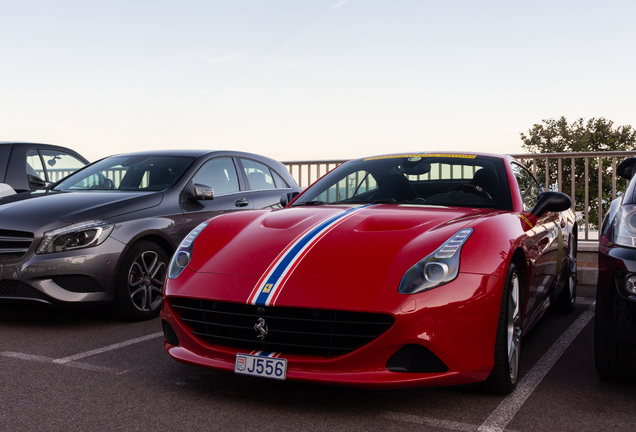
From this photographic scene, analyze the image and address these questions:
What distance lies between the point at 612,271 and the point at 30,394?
3227 mm

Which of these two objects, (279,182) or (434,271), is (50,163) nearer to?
(279,182)

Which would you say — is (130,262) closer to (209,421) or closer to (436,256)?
(209,421)

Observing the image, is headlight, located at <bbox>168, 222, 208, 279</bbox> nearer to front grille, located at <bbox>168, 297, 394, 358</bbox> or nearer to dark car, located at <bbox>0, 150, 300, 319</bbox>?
front grille, located at <bbox>168, 297, 394, 358</bbox>

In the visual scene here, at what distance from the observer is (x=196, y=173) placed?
22.7 ft

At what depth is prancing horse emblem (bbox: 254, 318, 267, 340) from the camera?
3398 mm

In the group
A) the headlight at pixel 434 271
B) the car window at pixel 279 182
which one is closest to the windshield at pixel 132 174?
the car window at pixel 279 182

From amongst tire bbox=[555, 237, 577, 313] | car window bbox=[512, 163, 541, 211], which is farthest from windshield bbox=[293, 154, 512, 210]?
tire bbox=[555, 237, 577, 313]

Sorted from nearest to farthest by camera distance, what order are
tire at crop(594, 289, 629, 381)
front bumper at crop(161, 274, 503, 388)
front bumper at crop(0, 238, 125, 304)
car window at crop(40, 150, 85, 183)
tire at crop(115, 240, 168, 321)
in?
front bumper at crop(161, 274, 503, 388), tire at crop(594, 289, 629, 381), front bumper at crop(0, 238, 125, 304), tire at crop(115, 240, 168, 321), car window at crop(40, 150, 85, 183)

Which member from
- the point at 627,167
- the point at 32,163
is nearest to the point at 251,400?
the point at 627,167

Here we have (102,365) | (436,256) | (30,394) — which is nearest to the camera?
(436,256)

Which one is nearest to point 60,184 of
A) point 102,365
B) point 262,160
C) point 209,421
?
point 262,160

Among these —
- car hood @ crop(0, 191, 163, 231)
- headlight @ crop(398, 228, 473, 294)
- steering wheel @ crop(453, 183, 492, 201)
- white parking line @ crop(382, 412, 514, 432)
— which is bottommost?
white parking line @ crop(382, 412, 514, 432)

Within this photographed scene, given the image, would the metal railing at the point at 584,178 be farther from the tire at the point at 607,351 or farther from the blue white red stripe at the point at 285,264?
the blue white red stripe at the point at 285,264

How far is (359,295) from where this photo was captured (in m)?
3.31
